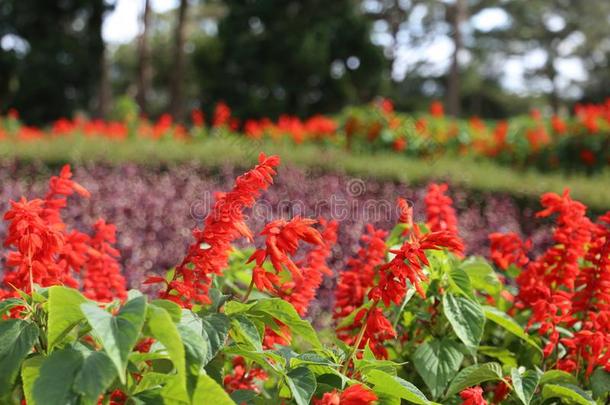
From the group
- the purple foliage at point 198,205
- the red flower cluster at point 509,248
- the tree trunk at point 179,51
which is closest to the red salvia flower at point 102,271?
the red flower cluster at point 509,248

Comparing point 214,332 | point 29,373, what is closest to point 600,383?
point 214,332

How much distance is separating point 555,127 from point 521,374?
9538 mm

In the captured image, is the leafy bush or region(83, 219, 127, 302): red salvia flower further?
region(83, 219, 127, 302): red salvia flower

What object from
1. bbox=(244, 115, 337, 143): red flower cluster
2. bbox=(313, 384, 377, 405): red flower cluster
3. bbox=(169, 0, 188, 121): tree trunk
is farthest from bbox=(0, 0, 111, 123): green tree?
bbox=(313, 384, 377, 405): red flower cluster

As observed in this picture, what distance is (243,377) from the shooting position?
6.96ft

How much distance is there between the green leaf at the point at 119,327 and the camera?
4.45 feet

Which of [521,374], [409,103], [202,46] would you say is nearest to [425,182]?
[521,374]

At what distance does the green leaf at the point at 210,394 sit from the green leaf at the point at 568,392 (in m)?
0.86

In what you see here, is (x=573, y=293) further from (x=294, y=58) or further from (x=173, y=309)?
(x=294, y=58)

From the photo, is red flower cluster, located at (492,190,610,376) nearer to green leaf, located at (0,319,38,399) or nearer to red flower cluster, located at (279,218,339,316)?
red flower cluster, located at (279,218,339,316)

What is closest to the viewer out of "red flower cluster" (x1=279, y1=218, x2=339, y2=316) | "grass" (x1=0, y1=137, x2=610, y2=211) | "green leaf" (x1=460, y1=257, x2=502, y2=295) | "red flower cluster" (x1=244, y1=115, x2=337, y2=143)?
"red flower cluster" (x1=279, y1=218, x2=339, y2=316)

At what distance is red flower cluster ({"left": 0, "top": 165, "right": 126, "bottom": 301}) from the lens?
1.90m

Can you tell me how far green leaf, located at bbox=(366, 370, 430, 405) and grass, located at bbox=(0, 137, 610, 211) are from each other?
17.0 feet

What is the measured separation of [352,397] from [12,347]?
2.24ft
